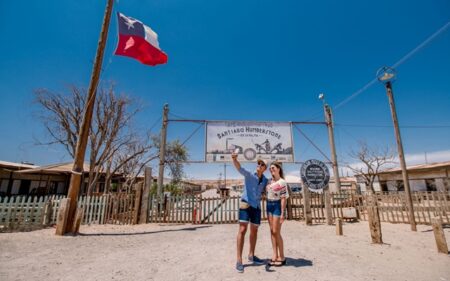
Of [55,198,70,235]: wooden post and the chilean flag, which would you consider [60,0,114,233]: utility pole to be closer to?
[55,198,70,235]: wooden post

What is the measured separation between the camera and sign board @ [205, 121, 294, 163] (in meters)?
12.2

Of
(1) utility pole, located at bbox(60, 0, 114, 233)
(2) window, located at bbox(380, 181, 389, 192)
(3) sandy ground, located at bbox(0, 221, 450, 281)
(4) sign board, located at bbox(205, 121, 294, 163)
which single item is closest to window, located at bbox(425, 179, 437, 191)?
(2) window, located at bbox(380, 181, 389, 192)

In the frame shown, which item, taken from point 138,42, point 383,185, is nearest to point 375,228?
point 138,42

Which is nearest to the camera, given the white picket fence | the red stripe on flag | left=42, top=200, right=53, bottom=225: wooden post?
the red stripe on flag

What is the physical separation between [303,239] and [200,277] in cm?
403

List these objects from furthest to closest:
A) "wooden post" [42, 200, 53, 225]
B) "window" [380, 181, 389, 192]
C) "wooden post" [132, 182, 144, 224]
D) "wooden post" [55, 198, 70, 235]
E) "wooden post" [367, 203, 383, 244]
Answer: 1. "window" [380, 181, 389, 192]
2. "wooden post" [132, 182, 144, 224]
3. "wooden post" [42, 200, 53, 225]
4. "wooden post" [55, 198, 70, 235]
5. "wooden post" [367, 203, 383, 244]

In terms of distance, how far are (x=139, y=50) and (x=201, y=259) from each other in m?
6.99

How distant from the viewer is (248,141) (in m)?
12.5

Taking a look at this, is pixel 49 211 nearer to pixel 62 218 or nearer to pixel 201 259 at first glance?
pixel 62 218

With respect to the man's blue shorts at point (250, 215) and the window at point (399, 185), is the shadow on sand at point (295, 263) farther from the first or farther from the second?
the window at point (399, 185)

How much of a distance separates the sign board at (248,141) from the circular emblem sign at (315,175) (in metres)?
3.04

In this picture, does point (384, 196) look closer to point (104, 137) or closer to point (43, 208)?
point (43, 208)

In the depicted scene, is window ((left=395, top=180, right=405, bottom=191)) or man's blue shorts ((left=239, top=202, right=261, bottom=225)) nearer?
man's blue shorts ((left=239, top=202, right=261, bottom=225))

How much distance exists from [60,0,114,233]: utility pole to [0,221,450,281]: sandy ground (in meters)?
0.98
